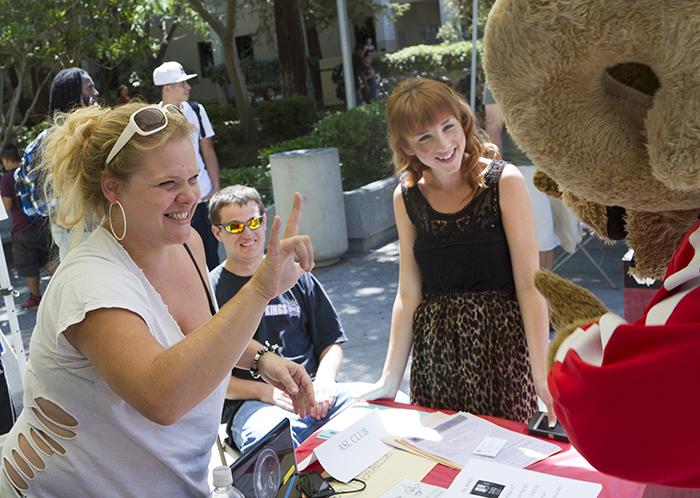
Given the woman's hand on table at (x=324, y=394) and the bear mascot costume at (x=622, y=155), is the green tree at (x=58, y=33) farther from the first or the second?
the bear mascot costume at (x=622, y=155)

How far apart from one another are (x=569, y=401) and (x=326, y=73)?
23009mm

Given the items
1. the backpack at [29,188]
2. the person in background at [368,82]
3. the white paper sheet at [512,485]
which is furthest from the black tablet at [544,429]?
the person in background at [368,82]

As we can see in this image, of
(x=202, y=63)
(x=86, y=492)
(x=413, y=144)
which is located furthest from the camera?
(x=202, y=63)

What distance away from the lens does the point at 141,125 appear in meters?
2.01

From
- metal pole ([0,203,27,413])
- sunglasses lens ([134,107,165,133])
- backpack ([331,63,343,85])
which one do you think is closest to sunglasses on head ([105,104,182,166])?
sunglasses lens ([134,107,165,133])

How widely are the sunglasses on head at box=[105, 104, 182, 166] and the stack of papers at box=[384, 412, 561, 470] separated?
129 cm

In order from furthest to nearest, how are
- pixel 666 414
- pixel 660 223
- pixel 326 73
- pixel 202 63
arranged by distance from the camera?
pixel 202 63, pixel 326 73, pixel 660 223, pixel 666 414

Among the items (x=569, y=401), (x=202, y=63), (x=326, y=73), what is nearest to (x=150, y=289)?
(x=569, y=401)

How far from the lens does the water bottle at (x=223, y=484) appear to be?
185cm

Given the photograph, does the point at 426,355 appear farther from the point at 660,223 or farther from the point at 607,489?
the point at 660,223

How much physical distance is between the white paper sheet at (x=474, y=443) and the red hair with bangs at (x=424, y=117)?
0.93 meters

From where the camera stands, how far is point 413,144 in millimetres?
3133

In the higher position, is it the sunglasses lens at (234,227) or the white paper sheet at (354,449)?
the sunglasses lens at (234,227)

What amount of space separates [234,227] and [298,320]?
0.51 metres
